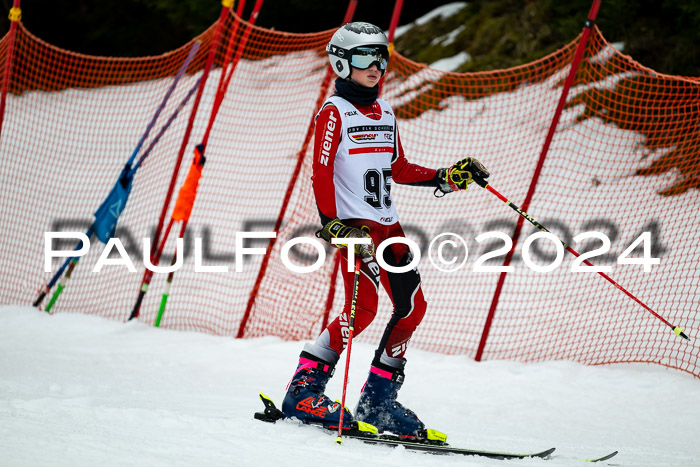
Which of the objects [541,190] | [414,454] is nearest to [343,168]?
[414,454]

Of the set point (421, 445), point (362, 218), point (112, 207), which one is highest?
point (112, 207)

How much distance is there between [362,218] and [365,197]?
0.11m

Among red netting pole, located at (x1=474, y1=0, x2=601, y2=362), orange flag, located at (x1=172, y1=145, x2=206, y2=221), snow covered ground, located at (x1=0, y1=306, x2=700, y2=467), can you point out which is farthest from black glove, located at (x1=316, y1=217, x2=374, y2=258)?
orange flag, located at (x1=172, y1=145, x2=206, y2=221)

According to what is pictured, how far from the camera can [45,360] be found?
17.5 ft

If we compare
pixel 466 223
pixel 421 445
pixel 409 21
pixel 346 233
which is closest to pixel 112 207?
pixel 346 233

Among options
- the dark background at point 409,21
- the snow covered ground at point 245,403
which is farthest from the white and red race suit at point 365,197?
the dark background at point 409,21

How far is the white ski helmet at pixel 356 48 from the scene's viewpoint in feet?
11.7

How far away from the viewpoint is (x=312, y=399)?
11.6 feet

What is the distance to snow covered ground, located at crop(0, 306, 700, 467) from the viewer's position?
2.82m

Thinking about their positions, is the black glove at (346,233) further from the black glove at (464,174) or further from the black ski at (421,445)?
the black ski at (421,445)

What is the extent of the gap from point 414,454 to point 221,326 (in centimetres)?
405

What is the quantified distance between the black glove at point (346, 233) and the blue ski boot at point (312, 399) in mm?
628

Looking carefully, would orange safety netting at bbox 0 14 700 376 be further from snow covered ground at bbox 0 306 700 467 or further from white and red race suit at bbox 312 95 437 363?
white and red race suit at bbox 312 95 437 363

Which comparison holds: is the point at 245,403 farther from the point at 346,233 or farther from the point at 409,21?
the point at 409,21
